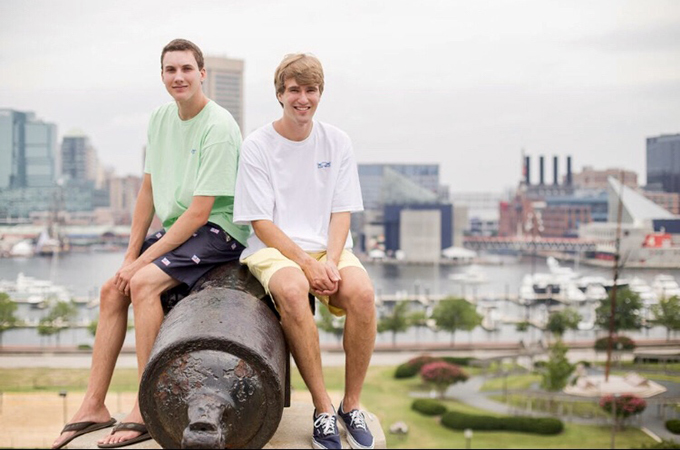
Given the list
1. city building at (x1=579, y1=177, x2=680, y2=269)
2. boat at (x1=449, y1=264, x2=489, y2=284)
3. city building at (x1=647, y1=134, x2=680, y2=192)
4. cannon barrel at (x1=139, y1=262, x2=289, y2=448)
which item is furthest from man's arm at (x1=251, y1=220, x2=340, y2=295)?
boat at (x1=449, y1=264, x2=489, y2=284)

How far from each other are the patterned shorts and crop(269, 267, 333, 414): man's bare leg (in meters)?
0.28

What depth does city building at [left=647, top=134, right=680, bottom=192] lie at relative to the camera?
31.6 meters

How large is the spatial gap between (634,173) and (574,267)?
571cm

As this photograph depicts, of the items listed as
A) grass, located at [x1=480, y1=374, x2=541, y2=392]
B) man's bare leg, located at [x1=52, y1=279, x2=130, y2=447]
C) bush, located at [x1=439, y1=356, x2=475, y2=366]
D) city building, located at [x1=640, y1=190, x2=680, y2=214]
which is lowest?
grass, located at [x1=480, y1=374, x2=541, y2=392]

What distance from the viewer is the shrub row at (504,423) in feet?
48.8

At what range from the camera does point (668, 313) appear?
76.9 feet

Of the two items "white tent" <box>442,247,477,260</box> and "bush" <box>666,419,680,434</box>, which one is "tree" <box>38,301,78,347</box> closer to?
"bush" <box>666,419,680,434</box>

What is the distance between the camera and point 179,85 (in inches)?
89.9

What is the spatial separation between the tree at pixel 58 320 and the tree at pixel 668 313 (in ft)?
56.0

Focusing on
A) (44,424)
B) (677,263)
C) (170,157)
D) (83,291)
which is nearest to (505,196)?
(677,263)

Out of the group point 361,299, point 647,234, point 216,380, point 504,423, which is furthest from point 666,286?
point 216,380

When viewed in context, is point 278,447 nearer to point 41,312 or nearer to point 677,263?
point 41,312

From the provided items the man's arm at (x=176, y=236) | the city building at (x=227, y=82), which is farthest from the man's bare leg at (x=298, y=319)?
the city building at (x=227, y=82)

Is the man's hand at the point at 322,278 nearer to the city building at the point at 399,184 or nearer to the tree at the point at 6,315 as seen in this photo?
the tree at the point at 6,315
